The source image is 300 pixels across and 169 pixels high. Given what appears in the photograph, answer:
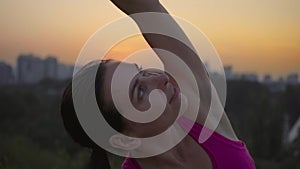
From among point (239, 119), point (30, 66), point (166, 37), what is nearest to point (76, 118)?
point (166, 37)

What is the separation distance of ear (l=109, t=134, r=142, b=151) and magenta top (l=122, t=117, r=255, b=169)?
0.10 ft

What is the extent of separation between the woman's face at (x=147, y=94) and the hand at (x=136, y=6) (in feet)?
0.33

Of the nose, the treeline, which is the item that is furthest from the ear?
the treeline

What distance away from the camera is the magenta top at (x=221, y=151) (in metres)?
0.94

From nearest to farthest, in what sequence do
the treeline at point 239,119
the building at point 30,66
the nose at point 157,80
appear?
1. the nose at point 157,80
2. the building at point 30,66
3. the treeline at point 239,119

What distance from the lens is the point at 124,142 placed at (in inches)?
38.9

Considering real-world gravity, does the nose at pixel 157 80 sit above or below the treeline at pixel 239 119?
above

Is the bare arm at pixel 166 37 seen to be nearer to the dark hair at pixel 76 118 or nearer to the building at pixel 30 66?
the dark hair at pixel 76 118

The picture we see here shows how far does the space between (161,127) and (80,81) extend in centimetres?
16

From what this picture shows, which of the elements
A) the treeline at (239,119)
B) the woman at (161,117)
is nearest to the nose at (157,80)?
the woman at (161,117)

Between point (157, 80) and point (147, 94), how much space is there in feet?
0.10

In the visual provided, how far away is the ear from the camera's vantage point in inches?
37.9

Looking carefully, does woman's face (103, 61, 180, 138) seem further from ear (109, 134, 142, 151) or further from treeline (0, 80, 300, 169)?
treeline (0, 80, 300, 169)

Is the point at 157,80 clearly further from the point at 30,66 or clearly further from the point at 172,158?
the point at 30,66
